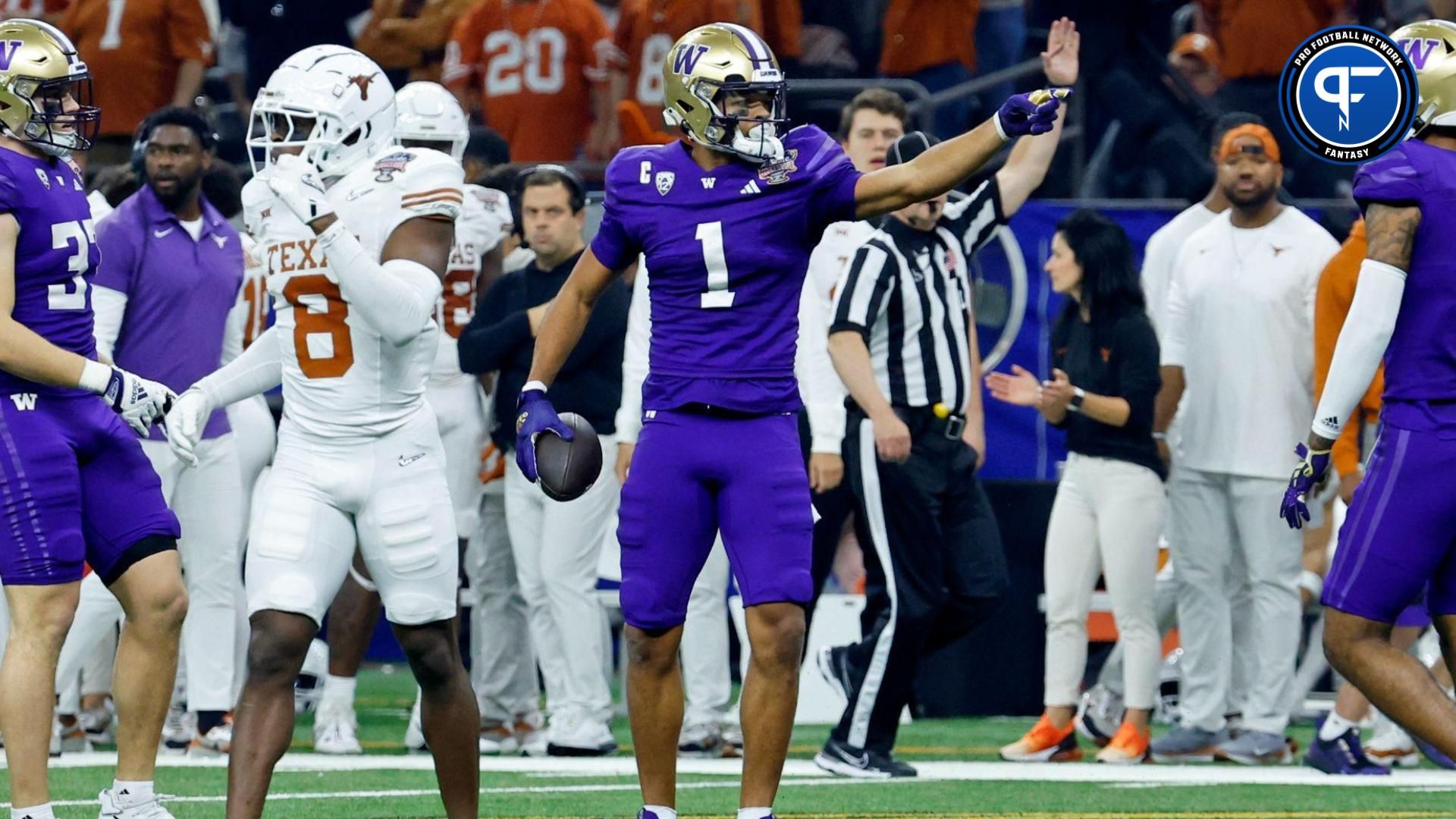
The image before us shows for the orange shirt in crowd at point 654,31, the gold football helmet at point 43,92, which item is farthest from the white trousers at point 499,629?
the orange shirt in crowd at point 654,31

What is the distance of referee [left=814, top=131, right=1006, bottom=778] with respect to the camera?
741 cm

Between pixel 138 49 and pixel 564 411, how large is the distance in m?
4.46

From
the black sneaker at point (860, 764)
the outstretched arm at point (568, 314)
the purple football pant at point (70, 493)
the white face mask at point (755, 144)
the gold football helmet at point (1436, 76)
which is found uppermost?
the gold football helmet at point (1436, 76)

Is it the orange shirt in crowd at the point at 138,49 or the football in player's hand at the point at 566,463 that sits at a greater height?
the orange shirt in crowd at the point at 138,49

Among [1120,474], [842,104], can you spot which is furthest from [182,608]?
[842,104]

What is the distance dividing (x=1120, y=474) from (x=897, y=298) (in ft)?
4.30

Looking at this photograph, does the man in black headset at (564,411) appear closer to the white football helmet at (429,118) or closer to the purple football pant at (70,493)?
the white football helmet at (429,118)

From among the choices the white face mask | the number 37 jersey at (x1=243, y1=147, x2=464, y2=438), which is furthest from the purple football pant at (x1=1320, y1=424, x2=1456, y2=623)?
the number 37 jersey at (x1=243, y1=147, x2=464, y2=438)

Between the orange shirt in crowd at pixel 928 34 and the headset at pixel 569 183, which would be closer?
the headset at pixel 569 183

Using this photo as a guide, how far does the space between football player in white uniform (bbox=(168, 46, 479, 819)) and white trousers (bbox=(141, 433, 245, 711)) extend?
2.39 m

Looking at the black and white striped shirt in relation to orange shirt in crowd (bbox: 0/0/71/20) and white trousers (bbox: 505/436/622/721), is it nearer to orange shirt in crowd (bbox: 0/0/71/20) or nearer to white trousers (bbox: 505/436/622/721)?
white trousers (bbox: 505/436/622/721)

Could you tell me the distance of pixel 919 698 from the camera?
9680 millimetres

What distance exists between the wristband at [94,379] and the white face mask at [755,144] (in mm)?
1648

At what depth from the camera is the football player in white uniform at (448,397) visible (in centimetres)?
825
